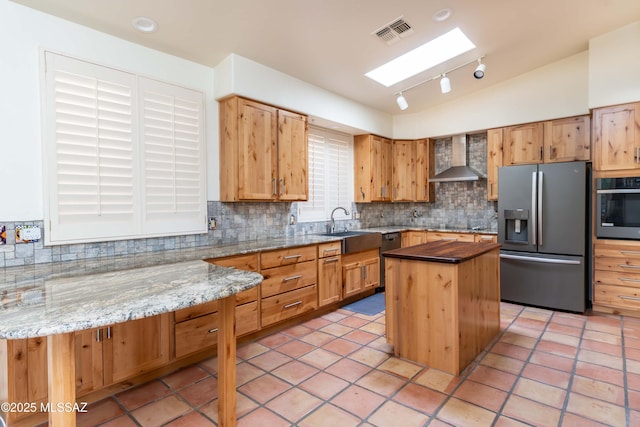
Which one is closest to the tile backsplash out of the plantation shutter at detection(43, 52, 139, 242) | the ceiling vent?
the plantation shutter at detection(43, 52, 139, 242)

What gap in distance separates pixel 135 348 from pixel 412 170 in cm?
446

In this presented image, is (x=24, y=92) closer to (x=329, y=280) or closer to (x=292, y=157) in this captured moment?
(x=292, y=157)

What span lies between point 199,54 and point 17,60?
1263 millimetres

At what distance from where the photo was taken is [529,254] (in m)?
3.84

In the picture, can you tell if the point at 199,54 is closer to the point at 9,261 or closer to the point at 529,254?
the point at 9,261

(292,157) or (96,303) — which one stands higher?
(292,157)

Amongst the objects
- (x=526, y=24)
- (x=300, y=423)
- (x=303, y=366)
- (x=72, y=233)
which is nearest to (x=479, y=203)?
(x=526, y=24)

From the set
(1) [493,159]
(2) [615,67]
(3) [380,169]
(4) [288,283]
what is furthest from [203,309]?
(2) [615,67]

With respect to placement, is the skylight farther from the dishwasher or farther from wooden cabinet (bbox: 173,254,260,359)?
wooden cabinet (bbox: 173,254,260,359)

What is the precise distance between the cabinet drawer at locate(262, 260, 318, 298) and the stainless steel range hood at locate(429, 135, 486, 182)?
102 inches

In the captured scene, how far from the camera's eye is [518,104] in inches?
169

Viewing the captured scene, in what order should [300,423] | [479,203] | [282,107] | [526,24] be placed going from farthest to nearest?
[479,203] → [282,107] → [526,24] → [300,423]

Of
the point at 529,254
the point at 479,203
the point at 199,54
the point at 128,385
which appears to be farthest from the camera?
the point at 479,203

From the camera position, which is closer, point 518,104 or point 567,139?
point 567,139
